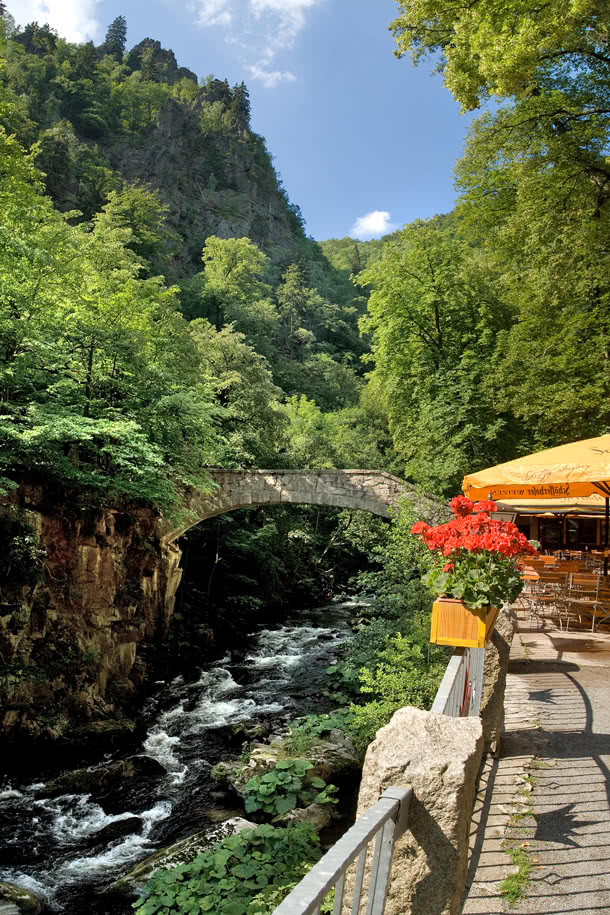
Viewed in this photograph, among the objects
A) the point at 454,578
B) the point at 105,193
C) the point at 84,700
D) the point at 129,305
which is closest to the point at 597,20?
the point at 454,578

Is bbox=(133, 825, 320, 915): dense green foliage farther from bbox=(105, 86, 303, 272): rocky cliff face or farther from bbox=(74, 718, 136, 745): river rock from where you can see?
bbox=(105, 86, 303, 272): rocky cliff face

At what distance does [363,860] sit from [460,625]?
2.13 metres

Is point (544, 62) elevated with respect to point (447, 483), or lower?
elevated

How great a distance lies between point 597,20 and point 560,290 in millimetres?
4394

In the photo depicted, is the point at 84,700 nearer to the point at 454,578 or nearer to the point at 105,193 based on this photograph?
the point at 454,578

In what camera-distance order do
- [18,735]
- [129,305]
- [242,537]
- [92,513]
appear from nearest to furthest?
[18,735]
[92,513]
[129,305]
[242,537]

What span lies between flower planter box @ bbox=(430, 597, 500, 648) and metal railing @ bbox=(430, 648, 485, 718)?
91mm

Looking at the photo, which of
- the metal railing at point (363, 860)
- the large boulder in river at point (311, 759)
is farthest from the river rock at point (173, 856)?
the metal railing at point (363, 860)

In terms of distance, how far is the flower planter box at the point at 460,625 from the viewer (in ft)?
11.9

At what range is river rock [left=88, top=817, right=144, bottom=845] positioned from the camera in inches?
271

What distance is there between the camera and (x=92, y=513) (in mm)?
10859

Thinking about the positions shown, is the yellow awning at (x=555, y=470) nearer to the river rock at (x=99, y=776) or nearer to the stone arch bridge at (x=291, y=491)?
the river rock at (x=99, y=776)

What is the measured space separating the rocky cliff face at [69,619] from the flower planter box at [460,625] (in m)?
7.50

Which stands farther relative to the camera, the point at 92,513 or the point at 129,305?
the point at 129,305
